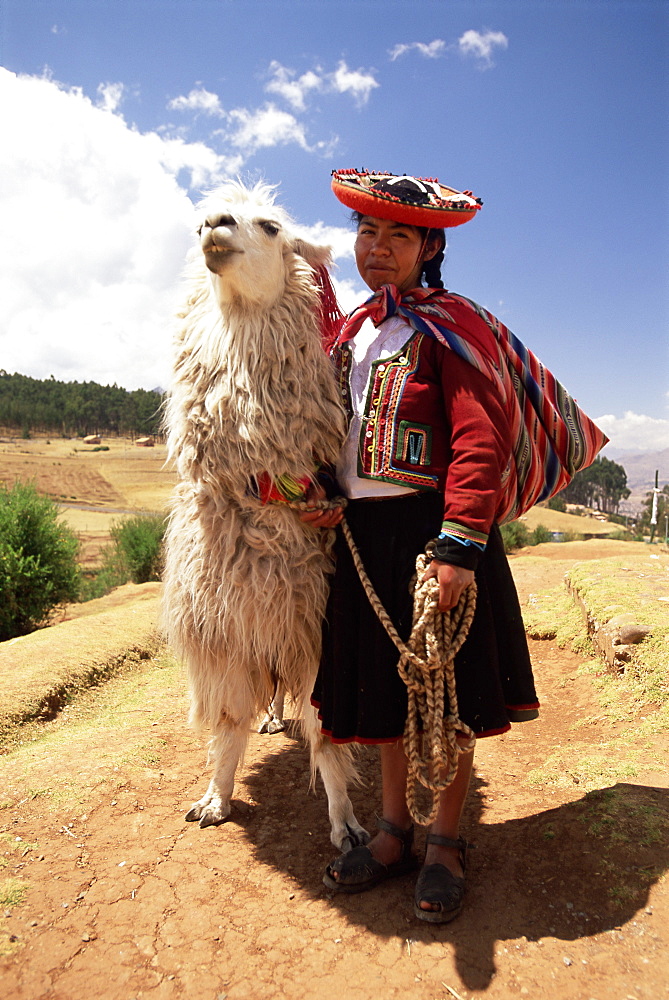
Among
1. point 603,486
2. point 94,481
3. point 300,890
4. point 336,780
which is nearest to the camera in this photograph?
point 300,890

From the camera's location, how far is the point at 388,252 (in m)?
2.08

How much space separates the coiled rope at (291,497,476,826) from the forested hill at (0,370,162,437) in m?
65.4

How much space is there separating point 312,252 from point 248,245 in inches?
12.7

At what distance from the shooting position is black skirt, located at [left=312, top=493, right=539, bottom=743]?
78.5 inches

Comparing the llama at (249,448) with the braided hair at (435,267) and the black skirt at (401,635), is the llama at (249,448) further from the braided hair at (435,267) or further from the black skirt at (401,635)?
the braided hair at (435,267)

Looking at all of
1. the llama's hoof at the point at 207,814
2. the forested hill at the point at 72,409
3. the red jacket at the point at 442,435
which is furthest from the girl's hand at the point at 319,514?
the forested hill at the point at 72,409

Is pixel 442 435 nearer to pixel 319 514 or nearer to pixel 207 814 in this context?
pixel 319 514

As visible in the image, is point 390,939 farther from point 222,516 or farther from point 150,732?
point 150,732

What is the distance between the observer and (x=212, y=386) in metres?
2.16

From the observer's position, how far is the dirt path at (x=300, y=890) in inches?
68.0

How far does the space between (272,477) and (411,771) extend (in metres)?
0.96

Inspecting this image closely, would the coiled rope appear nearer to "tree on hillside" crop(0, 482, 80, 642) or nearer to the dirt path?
the dirt path

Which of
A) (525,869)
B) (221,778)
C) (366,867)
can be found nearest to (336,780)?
(366,867)

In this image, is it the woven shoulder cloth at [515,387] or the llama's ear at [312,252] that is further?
the llama's ear at [312,252]
